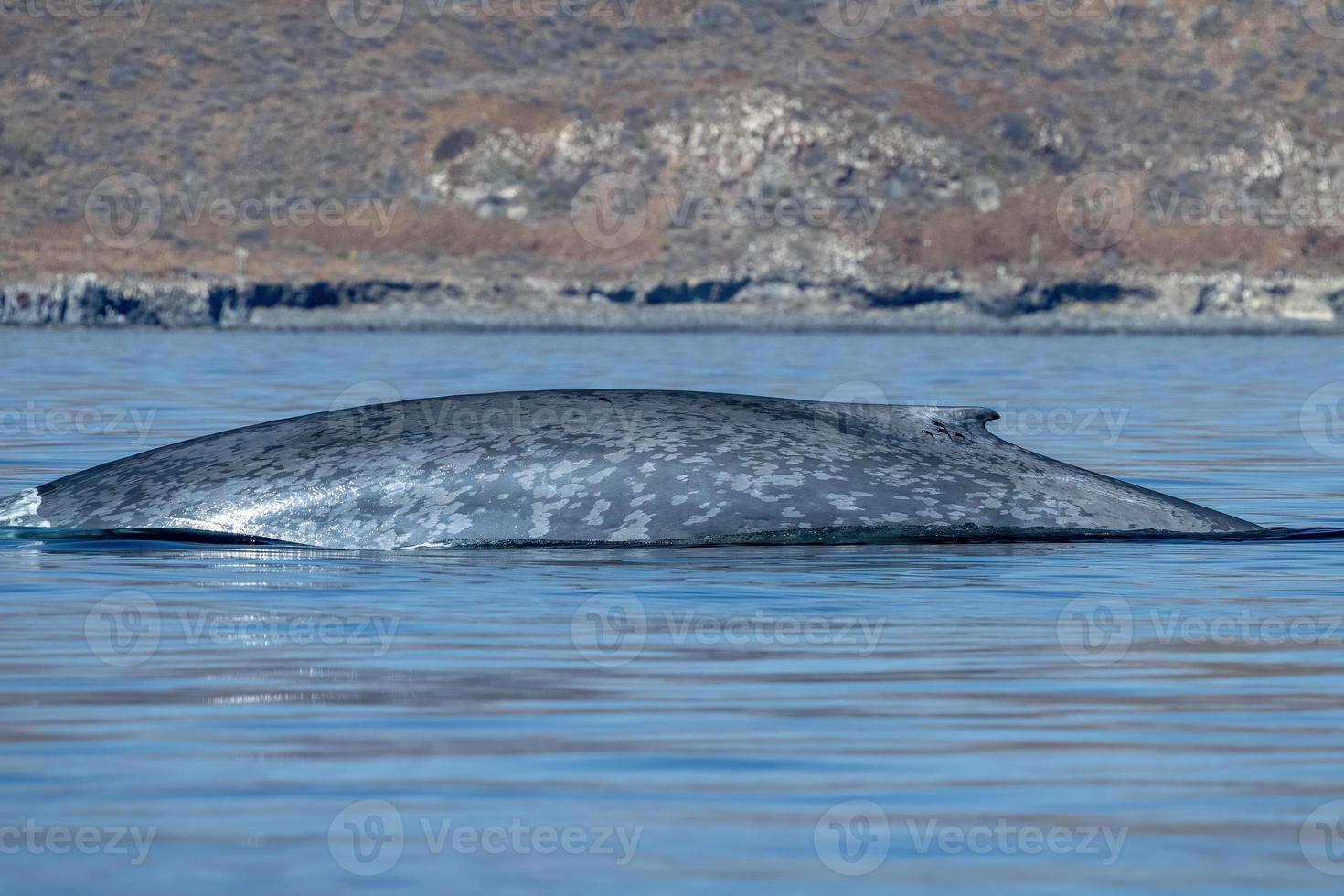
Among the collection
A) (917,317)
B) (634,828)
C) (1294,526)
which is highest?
(634,828)

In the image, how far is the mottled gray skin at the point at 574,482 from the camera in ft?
44.5

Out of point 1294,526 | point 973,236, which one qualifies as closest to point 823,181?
point 973,236

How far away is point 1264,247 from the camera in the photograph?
4596 inches

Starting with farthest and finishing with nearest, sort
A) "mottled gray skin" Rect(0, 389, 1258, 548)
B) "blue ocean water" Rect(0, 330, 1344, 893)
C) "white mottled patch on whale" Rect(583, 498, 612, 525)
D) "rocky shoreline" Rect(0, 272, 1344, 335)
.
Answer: "rocky shoreline" Rect(0, 272, 1344, 335) < "white mottled patch on whale" Rect(583, 498, 612, 525) < "mottled gray skin" Rect(0, 389, 1258, 548) < "blue ocean water" Rect(0, 330, 1344, 893)

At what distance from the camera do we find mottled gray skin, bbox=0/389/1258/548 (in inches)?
534

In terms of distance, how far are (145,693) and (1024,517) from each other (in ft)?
20.7

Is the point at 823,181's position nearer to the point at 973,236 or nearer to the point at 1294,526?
the point at 973,236

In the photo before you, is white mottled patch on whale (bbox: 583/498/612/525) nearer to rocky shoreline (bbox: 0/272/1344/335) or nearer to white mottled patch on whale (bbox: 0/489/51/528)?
white mottled patch on whale (bbox: 0/489/51/528)

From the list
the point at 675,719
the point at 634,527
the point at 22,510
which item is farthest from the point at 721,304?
the point at 675,719

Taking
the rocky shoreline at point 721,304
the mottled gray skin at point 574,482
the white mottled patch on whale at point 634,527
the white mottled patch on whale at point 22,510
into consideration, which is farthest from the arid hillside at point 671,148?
the white mottled patch on whale at point 634,527

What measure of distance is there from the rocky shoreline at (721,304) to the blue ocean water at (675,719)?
90.0 m

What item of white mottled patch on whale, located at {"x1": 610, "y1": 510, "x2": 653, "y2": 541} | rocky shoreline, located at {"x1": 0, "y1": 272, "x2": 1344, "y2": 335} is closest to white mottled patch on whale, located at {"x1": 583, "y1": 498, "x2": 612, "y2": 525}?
white mottled patch on whale, located at {"x1": 610, "y1": 510, "x2": 653, "y2": 541}

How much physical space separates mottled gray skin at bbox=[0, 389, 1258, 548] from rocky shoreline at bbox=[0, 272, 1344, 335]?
8839 cm

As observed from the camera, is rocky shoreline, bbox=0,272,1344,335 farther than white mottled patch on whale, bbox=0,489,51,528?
Yes
